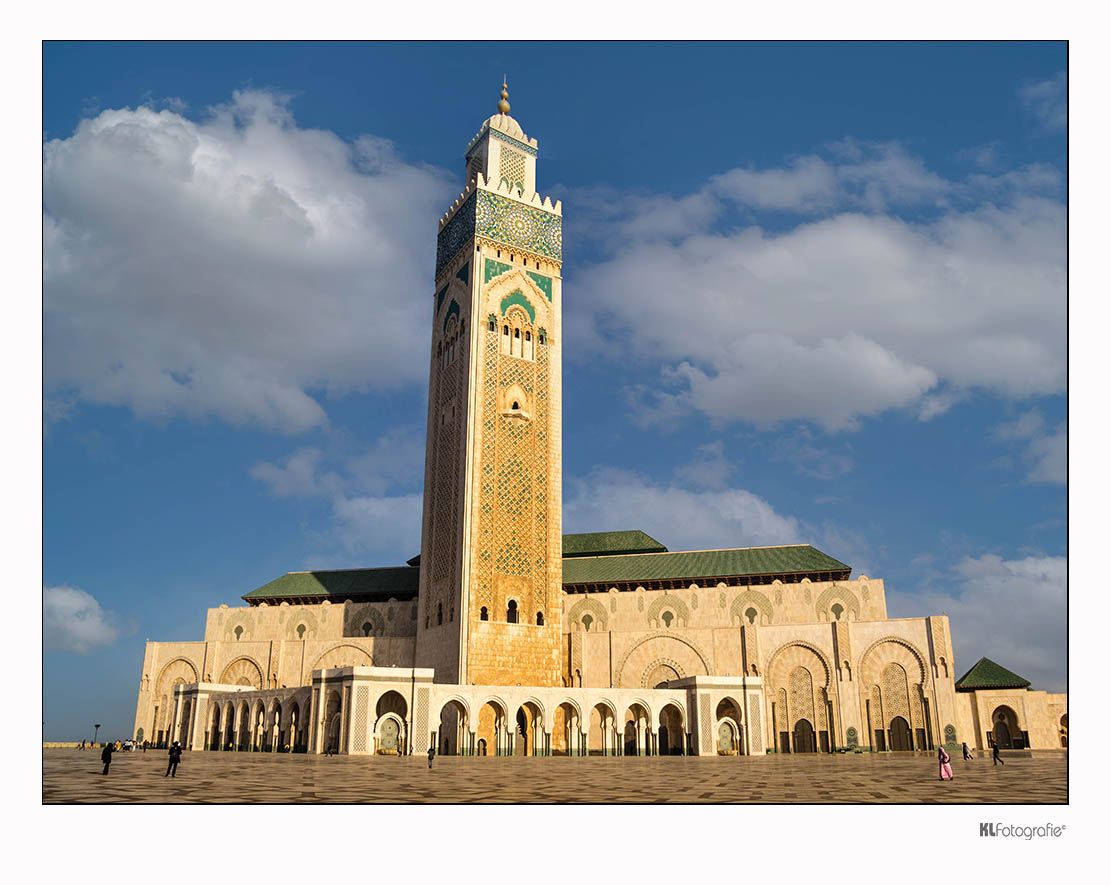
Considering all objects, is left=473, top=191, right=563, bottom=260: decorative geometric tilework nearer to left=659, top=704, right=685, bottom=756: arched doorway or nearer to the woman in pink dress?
left=659, top=704, right=685, bottom=756: arched doorway

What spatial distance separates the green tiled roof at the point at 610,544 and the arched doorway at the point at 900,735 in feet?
Answer: 43.6

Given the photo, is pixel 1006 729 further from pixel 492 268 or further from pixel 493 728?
pixel 492 268

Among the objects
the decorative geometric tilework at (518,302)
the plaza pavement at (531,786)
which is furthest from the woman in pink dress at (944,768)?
the decorative geometric tilework at (518,302)

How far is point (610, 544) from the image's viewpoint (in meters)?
45.1

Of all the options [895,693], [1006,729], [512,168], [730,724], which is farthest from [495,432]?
[1006,729]

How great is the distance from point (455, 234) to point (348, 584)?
687 inches

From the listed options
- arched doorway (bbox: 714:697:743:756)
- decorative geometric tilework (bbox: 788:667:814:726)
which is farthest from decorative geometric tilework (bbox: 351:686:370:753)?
decorative geometric tilework (bbox: 788:667:814:726)

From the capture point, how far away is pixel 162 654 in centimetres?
4300

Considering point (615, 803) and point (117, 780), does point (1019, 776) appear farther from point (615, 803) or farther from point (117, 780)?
point (117, 780)

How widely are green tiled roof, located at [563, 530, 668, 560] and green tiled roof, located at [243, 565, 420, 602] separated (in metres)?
7.74

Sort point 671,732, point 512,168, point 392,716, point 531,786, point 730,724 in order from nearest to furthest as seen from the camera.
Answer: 1. point 531,786
2. point 392,716
3. point 730,724
4. point 671,732
5. point 512,168

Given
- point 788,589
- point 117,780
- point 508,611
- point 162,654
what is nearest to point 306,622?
point 162,654

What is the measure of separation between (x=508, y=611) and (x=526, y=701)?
4.64 meters

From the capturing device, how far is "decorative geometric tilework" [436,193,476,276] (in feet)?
123
